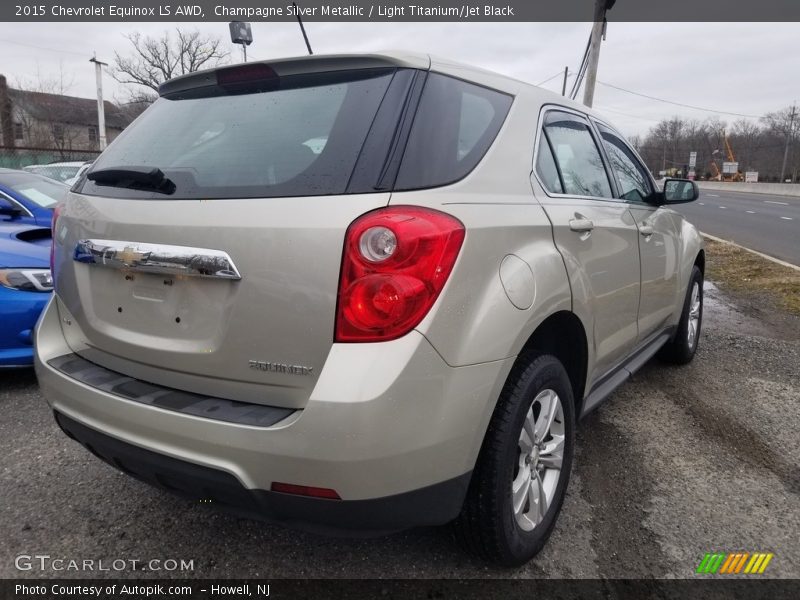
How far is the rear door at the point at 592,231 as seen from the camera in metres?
2.33

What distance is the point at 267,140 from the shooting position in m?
1.91

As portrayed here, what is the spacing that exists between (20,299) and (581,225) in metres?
3.34

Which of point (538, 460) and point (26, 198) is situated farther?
point (26, 198)

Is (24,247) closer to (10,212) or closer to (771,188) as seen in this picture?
(10,212)

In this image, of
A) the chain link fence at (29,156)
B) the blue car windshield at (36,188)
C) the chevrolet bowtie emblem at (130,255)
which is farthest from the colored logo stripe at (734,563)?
the chain link fence at (29,156)

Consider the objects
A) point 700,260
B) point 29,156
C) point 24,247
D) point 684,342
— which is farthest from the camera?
point 29,156

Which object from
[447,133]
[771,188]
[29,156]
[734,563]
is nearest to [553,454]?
[734,563]

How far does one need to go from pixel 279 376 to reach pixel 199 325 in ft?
1.05

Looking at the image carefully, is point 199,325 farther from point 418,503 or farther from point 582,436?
point 582,436

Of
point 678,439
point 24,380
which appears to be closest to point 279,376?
point 678,439

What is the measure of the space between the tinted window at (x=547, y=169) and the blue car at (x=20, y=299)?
2962 mm

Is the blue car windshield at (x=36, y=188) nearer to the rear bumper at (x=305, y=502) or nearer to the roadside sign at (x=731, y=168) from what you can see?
the rear bumper at (x=305, y=502)

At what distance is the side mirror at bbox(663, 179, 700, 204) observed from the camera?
3650 millimetres

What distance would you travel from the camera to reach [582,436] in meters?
3.26
